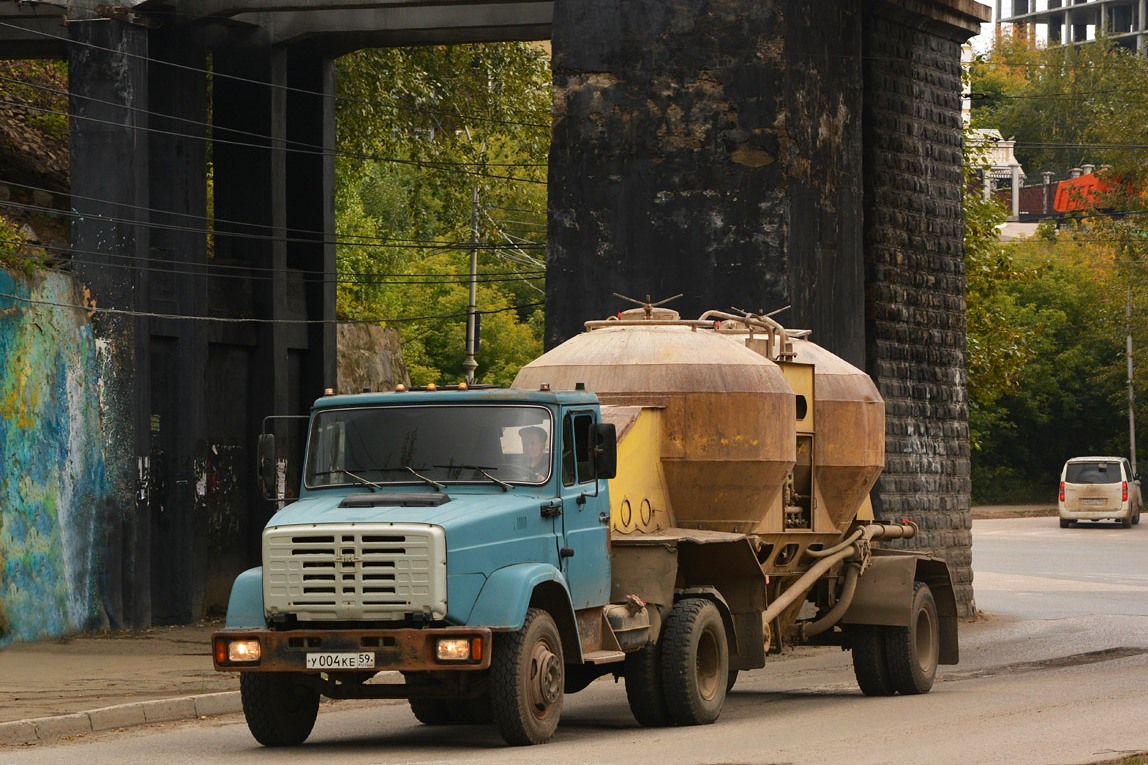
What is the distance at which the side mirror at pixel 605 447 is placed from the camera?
44.3 ft

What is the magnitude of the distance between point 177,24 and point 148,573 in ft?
24.7

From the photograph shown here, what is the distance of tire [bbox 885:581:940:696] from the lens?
17.0 metres

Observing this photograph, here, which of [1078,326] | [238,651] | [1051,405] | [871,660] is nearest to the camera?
[238,651]

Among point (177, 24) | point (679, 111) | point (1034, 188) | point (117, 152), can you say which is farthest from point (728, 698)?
point (1034, 188)

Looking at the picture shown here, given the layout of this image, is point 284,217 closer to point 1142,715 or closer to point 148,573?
point 148,573

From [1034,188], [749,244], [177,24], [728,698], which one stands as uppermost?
[1034,188]

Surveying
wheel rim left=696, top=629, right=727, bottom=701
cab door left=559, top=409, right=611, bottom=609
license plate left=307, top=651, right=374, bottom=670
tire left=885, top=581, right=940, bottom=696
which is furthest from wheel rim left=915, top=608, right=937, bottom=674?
license plate left=307, top=651, right=374, bottom=670

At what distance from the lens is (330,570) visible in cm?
1216

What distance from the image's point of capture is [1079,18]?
177375mm

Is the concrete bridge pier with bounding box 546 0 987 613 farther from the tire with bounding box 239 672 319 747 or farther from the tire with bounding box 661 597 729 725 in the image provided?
the tire with bounding box 239 672 319 747

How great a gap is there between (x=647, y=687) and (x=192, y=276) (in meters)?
13.8

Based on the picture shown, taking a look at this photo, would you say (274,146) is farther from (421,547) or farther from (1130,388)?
(1130,388)

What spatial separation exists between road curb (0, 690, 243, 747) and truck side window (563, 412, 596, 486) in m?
4.36

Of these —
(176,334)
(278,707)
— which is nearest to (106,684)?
(278,707)
